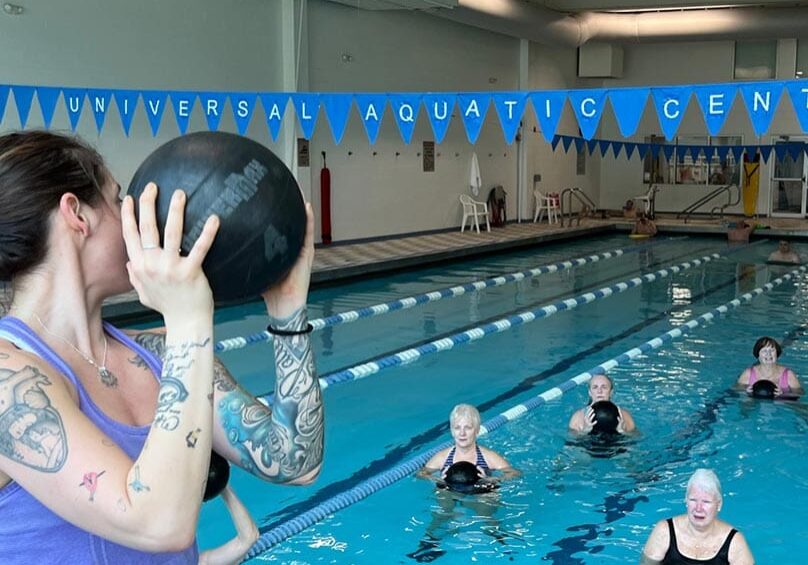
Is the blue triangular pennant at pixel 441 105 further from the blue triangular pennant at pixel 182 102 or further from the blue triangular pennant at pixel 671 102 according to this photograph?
the blue triangular pennant at pixel 182 102

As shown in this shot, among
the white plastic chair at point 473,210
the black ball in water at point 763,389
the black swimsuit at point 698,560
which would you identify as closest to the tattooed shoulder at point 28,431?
the black swimsuit at point 698,560

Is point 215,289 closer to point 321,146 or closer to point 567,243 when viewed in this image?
point 321,146

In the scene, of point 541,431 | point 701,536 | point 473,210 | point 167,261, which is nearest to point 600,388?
point 541,431

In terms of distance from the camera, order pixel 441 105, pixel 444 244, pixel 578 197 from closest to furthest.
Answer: pixel 441 105 → pixel 444 244 → pixel 578 197

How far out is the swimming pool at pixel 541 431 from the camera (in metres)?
4.97

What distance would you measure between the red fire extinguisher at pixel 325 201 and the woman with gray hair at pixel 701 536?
40.1 ft

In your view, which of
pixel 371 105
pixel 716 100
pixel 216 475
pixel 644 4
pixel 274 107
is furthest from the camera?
pixel 644 4

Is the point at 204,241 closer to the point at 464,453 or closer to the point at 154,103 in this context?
the point at 464,453

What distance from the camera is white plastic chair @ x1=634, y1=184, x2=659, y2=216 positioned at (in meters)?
24.4

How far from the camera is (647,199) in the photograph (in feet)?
79.3

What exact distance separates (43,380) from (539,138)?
74.2 ft

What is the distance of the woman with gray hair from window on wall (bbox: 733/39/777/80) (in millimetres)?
22112

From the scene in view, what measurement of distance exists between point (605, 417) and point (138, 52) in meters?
8.76

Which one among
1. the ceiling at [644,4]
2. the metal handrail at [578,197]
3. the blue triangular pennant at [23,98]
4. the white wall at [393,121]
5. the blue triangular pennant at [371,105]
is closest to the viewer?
the blue triangular pennant at [23,98]
